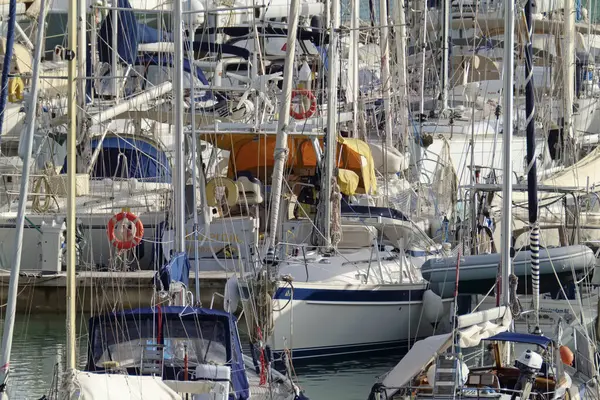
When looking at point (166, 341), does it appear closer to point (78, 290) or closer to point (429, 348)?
point (429, 348)

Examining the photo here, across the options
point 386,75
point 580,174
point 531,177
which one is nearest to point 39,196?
point 386,75

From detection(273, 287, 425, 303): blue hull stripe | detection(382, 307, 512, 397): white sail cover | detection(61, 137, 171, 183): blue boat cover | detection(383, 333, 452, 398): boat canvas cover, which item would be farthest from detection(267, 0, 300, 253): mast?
detection(61, 137, 171, 183): blue boat cover

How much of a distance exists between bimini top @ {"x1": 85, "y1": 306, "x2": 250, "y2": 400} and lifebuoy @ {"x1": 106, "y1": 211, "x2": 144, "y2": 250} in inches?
267

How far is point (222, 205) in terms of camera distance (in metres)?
23.3

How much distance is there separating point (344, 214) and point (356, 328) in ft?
8.76

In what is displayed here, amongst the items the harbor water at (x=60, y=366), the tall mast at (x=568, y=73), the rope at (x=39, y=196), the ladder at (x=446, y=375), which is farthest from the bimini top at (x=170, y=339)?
the tall mast at (x=568, y=73)

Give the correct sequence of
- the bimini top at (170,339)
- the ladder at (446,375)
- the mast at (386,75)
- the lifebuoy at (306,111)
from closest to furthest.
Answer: the bimini top at (170,339), the ladder at (446,375), the lifebuoy at (306,111), the mast at (386,75)

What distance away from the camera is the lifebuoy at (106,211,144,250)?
21.4 meters

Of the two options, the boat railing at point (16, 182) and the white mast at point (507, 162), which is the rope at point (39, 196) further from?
the white mast at point (507, 162)

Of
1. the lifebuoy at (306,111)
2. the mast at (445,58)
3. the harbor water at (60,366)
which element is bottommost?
the harbor water at (60,366)

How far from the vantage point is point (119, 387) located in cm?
1242

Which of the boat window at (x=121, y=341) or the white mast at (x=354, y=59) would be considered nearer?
the boat window at (x=121, y=341)

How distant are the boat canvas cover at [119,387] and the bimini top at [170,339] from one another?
1316 mm

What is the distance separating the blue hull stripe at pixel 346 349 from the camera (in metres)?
20.8
